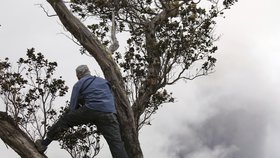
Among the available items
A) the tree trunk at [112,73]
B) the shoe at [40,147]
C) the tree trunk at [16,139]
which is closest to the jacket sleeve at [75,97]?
the shoe at [40,147]

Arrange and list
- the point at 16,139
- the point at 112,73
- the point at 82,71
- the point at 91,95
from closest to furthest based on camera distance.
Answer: the point at 16,139 → the point at 91,95 → the point at 82,71 → the point at 112,73

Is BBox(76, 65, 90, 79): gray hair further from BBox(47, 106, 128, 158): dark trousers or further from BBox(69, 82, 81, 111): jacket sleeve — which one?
BBox(47, 106, 128, 158): dark trousers

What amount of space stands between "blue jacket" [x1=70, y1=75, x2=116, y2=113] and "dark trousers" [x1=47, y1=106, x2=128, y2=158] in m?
0.08

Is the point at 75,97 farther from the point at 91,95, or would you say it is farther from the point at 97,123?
the point at 97,123

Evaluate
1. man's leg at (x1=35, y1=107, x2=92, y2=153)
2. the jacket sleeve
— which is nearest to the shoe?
man's leg at (x1=35, y1=107, x2=92, y2=153)

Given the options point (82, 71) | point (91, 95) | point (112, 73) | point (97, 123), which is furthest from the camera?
point (112, 73)

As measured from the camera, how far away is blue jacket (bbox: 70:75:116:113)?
5656 millimetres

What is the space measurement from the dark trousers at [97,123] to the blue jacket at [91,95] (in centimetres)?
8

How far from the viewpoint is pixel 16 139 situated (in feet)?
16.5

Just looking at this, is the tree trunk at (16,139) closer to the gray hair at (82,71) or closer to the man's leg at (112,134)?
the man's leg at (112,134)

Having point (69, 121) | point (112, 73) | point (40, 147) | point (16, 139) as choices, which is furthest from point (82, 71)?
point (16, 139)

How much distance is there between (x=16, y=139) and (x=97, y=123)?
3.81ft

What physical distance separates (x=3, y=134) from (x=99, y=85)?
1410 mm

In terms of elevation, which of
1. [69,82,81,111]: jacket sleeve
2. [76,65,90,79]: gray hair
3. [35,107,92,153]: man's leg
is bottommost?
[35,107,92,153]: man's leg
